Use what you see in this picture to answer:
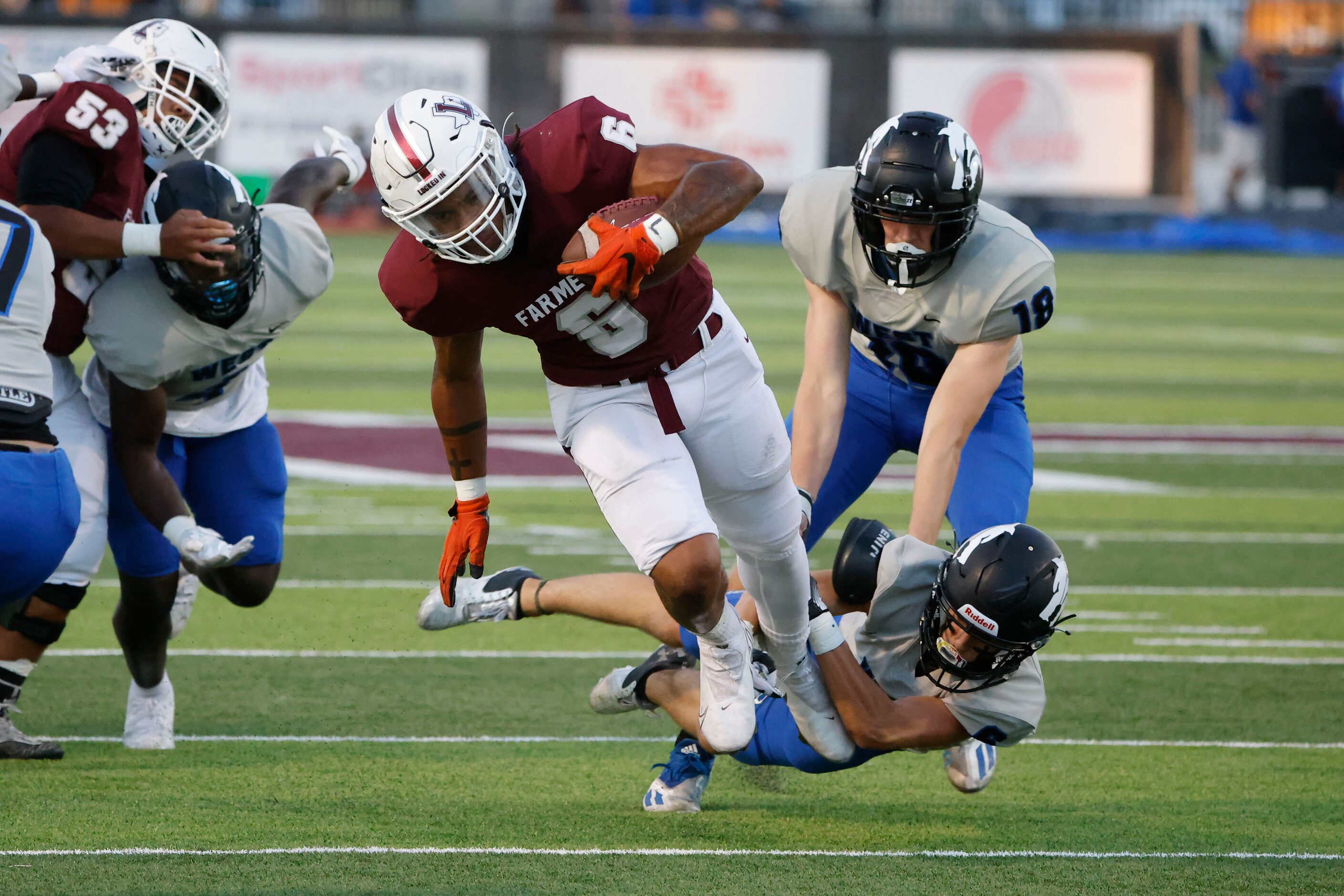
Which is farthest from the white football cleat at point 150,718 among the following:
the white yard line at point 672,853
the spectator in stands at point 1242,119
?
the spectator in stands at point 1242,119

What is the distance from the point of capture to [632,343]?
3859 millimetres

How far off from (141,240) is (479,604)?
128 cm

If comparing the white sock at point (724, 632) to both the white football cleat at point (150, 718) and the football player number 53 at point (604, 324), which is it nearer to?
the football player number 53 at point (604, 324)

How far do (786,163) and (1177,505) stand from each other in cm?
1044

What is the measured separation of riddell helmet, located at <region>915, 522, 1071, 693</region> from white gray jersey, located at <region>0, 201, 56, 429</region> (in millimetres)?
2009

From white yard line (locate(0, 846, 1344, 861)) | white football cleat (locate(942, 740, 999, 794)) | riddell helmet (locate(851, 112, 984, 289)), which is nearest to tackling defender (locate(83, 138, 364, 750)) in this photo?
white yard line (locate(0, 846, 1344, 861))

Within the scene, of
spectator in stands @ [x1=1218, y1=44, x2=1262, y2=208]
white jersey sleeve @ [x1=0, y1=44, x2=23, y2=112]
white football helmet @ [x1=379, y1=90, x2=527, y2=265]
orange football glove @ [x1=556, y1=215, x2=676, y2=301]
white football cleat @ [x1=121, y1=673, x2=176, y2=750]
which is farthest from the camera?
spectator in stands @ [x1=1218, y1=44, x2=1262, y2=208]

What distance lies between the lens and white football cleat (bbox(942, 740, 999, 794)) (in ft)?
14.0

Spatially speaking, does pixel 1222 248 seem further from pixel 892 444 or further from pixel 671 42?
pixel 892 444

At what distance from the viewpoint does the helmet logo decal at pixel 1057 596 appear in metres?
3.65

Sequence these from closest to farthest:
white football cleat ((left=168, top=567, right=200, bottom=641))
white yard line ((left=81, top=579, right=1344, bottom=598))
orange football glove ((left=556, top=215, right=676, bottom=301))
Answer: orange football glove ((left=556, top=215, right=676, bottom=301))
white football cleat ((left=168, top=567, right=200, bottom=641))
white yard line ((left=81, top=579, right=1344, bottom=598))

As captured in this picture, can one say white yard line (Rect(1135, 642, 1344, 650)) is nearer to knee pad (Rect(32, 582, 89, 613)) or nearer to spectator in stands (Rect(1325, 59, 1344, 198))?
knee pad (Rect(32, 582, 89, 613))

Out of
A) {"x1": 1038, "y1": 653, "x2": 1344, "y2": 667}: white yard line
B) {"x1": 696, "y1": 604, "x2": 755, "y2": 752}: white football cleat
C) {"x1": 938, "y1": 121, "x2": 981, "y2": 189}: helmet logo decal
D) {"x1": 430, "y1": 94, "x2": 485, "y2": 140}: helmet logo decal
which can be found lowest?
{"x1": 1038, "y1": 653, "x2": 1344, "y2": 667}: white yard line

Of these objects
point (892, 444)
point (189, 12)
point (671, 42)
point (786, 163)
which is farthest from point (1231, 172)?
point (892, 444)
